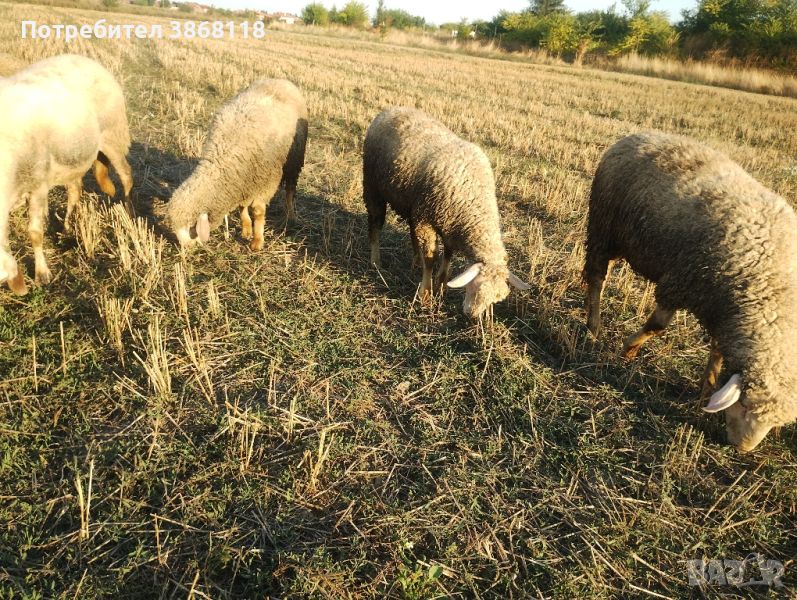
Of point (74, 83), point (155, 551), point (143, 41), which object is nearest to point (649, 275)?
point (155, 551)

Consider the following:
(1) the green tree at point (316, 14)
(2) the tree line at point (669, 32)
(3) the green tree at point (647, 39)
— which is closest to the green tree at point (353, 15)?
(1) the green tree at point (316, 14)

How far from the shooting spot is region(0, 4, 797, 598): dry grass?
249 cm

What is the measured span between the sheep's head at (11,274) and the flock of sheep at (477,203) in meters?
0.01

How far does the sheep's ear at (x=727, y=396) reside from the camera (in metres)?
3.05

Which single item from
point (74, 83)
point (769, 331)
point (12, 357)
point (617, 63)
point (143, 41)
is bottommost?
point (12, 357)

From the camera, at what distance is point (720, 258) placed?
3422 mm

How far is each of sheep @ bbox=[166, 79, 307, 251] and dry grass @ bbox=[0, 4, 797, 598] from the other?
422 mm

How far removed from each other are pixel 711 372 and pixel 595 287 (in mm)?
1287

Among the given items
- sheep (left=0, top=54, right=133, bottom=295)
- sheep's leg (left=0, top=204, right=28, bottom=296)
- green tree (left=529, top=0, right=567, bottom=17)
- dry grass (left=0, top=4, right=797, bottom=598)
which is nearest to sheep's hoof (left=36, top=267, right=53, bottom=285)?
sheep (left=0, top=54, right=133, bottom=295)

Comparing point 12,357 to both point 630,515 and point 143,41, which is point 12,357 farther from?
point 143,41

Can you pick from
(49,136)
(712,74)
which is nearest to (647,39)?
(712,74)

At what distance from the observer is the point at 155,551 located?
2.45 meters

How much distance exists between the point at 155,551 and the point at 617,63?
135 feet

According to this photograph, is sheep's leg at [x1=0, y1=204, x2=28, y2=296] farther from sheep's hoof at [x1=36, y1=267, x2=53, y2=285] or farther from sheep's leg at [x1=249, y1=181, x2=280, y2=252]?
sheep's leg at [x1=249, y1=181, x2=280, y2=252]
